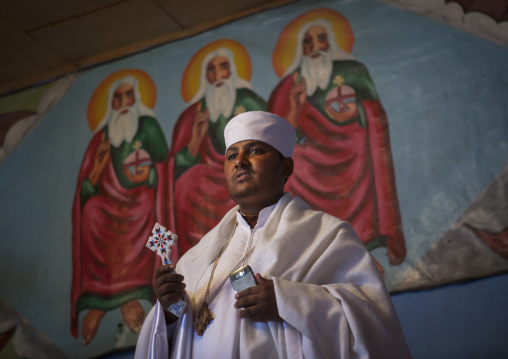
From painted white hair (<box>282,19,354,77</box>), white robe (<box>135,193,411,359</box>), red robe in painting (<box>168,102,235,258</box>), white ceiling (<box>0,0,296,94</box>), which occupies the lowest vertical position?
white robe (<box>135,193,411,359</box>)

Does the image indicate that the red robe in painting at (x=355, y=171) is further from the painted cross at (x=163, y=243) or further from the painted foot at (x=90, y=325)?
the painted foot at (x=90, y=325)

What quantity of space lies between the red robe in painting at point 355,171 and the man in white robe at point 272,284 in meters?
1.05

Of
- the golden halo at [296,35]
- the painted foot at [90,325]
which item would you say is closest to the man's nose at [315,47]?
the golden halo at [296,35]

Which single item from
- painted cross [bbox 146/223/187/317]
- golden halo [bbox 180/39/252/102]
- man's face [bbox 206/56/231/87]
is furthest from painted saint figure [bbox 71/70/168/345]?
painted cross [bbox 146/223/187/317]

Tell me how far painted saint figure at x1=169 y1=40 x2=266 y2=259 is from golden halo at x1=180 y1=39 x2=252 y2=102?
0.03 meters

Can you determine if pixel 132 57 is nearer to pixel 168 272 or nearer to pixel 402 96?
pixel 402 96

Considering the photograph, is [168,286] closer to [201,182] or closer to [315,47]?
[201,182]

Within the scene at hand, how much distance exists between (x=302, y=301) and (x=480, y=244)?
1702 millimetres

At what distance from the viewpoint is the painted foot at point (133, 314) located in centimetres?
429

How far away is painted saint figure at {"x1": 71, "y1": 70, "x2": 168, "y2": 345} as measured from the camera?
4.45 meters

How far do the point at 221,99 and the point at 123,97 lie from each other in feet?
3.43

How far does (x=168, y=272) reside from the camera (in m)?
2.47

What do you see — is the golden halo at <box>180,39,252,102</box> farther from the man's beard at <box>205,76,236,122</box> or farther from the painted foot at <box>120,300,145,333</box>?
the painted foot at <box>120,300,145,333</box>

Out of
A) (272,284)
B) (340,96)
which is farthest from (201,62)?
(272,284)
